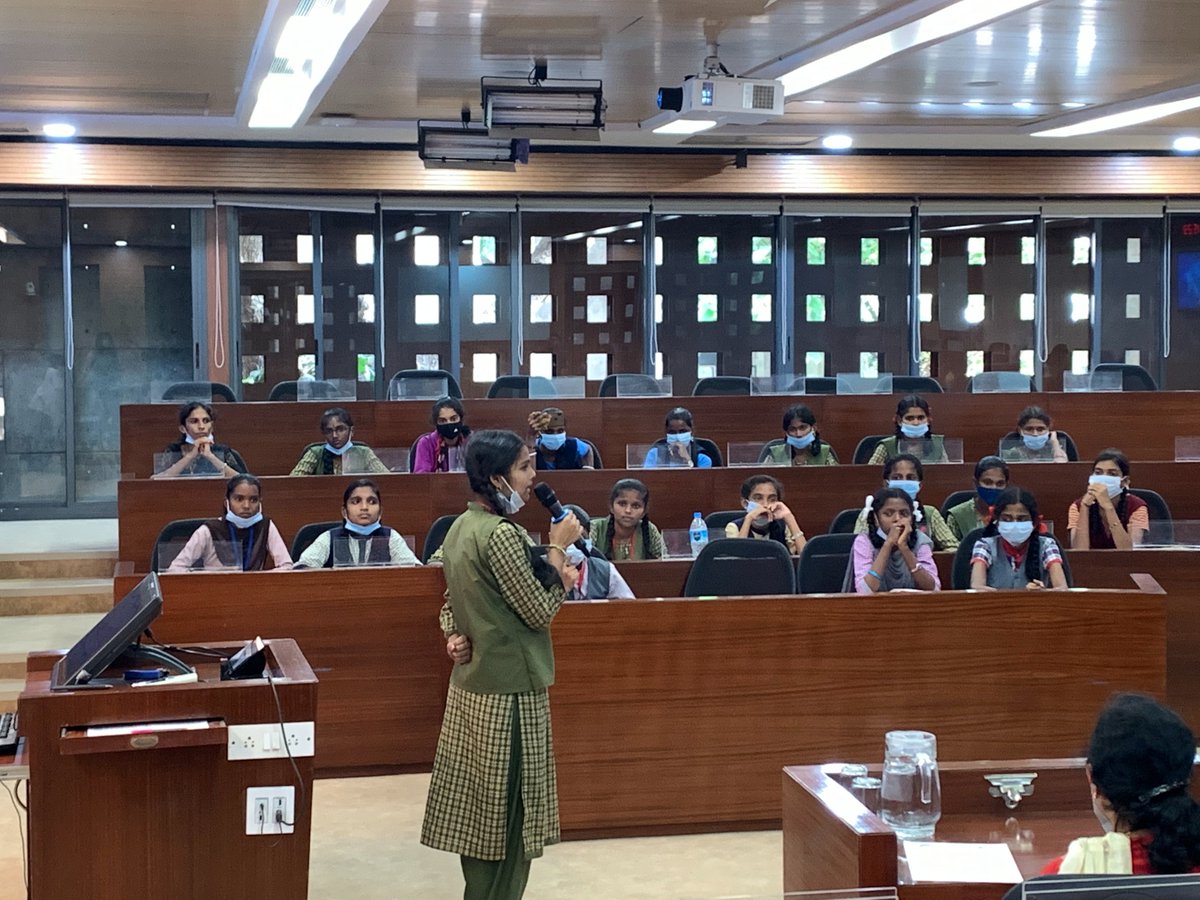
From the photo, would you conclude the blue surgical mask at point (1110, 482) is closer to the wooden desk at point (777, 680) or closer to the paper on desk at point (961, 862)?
the wooden desk at point (777, 680)

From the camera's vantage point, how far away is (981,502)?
7.09 metres

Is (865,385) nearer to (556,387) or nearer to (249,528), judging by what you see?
(556,387)

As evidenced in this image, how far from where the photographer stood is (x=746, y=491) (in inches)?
269

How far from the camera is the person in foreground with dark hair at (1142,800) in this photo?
2105mm

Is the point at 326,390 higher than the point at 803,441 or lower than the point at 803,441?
higher

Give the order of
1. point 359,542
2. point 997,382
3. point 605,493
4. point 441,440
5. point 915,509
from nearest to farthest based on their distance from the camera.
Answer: point 359,542
point 915,509
point 605,493
point 441,440
point 997,382

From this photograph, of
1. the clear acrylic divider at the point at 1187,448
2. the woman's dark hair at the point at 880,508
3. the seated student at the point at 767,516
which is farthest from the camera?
the clear acrylic divider at the point at 1187,448

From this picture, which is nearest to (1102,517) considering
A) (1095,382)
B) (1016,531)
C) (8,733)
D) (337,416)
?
(1016,531)

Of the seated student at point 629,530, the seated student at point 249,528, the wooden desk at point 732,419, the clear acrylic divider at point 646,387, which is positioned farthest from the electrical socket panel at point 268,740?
the clear acrylic divider at point 646,387

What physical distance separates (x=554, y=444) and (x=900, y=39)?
283cm

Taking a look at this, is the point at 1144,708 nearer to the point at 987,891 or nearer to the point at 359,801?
the point at 987,891

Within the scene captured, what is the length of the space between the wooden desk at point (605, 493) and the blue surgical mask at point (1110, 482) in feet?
1.39

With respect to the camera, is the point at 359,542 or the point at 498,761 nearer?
the point at 498,761

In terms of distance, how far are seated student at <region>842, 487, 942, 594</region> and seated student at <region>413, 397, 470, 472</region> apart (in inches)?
109
